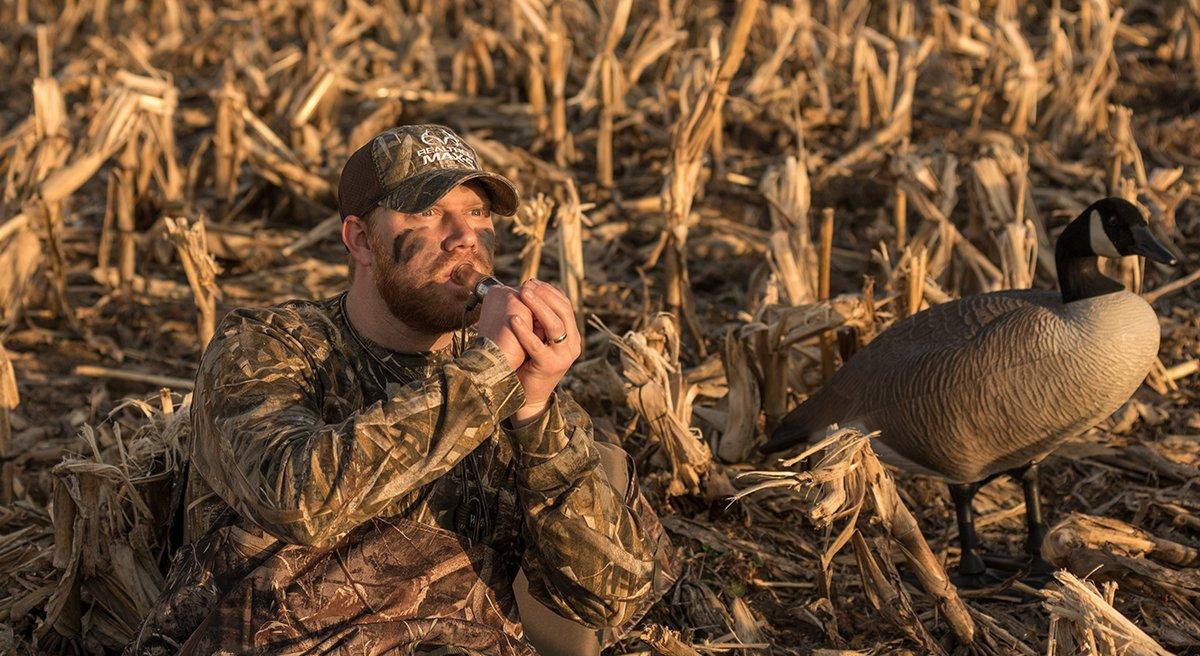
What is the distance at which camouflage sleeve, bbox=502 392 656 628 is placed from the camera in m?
2.98

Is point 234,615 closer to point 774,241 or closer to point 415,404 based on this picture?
point 415,404

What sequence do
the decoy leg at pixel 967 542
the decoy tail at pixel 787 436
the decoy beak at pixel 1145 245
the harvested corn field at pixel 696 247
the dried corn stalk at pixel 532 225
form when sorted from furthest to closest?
the dried corn stalk at pixel 532 225
the decoy tail at pixel 787 436
the decoy beak at pixel 1145 245
the decoy leg at pixel 967 542
the harvested corn field at pixel 696 247

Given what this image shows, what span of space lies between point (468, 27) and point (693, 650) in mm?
6439

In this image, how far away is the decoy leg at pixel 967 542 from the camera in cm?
483

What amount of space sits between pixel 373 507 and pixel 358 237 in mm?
854

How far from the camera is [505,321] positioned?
276 cm

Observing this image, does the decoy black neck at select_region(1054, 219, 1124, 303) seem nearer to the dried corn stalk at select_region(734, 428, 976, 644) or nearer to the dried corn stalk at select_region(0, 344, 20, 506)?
the dried corn stalk at select_region(734, 428, 976, 644)

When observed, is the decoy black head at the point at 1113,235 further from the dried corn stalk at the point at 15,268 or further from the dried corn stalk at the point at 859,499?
the dried corn stalk at the point at 15,268

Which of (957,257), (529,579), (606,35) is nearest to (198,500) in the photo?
(529,579)

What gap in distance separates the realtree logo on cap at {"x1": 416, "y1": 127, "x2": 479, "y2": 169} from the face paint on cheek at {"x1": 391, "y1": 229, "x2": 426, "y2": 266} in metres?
0.21

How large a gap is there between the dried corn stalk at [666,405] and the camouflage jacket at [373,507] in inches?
60.4

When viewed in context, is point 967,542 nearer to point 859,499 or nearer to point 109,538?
point 859,499

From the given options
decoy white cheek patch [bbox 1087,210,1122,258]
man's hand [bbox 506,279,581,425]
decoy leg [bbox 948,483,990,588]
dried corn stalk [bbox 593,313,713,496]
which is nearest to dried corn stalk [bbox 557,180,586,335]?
dried corn stalk [bbox 593,313,713,496]

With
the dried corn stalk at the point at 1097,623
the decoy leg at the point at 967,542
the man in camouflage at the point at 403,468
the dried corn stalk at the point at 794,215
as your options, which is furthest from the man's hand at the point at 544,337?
the dried corn stalk at the point at 794,215
